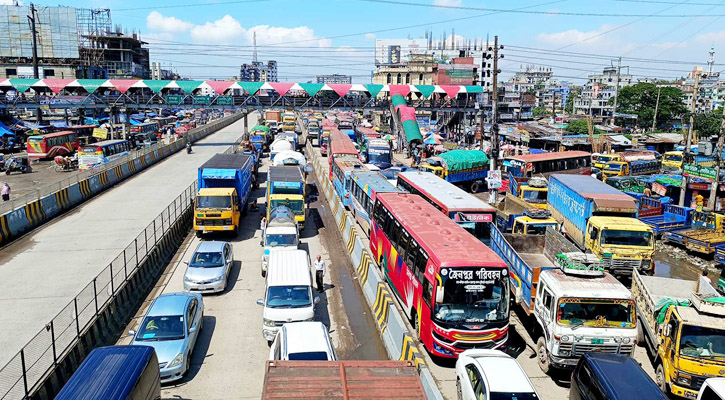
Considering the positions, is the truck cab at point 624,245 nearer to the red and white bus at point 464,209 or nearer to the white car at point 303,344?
the red and white bus at point 464,209

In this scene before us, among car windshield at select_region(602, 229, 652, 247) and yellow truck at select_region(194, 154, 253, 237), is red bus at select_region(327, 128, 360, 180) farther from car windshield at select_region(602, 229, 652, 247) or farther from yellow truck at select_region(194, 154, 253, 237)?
car windshield at select_region(602, 229, 652, 247)

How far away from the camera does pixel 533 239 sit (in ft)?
66.2

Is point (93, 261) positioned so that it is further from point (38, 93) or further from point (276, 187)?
point (38, 93)

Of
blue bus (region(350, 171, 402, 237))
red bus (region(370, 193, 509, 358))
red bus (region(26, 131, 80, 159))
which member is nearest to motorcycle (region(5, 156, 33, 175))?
red bus (region(26, 131, 80, 159))

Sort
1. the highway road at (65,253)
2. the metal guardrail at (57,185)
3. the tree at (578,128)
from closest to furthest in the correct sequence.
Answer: the highway road at (65,253) < the metal guardrail at (57,185) < the tree at (578,128)

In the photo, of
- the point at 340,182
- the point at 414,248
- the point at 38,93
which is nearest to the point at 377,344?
the point at 414,248

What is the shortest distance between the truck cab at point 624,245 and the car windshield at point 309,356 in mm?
12796

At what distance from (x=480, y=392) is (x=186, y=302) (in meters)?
8.33

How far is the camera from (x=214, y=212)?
24953 mm

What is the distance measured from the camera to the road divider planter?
11.5 meters

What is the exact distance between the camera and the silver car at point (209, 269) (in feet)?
60.2

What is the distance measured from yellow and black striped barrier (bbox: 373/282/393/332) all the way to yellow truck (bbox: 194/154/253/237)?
425 inches

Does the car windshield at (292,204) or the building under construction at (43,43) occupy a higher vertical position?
the building under construction at (43,43)

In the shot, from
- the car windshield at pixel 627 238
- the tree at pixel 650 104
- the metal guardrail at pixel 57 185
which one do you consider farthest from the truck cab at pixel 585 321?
the tree at pixel 650 104
